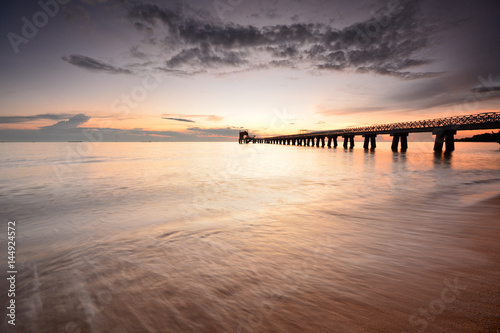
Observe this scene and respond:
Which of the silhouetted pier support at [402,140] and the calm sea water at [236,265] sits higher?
the silhouetted pier support at [402,140]

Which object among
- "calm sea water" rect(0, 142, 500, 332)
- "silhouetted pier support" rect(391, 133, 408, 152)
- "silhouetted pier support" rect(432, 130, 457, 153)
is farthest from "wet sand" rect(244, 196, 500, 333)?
"silhouetted pier support" rect(391, 133, 408, 152)

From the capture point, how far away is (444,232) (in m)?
5.64

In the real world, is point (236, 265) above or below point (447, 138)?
below

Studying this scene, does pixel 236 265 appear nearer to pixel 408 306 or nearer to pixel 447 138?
pixel 408 306

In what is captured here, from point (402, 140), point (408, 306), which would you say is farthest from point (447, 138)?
point (408, 306)

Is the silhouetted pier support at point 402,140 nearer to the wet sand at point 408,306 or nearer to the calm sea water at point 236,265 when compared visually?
the calm sea water at point 236,265

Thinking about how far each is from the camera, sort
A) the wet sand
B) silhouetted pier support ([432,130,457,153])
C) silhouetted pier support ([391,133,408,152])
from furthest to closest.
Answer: silhouetted pier support ([391,133,408,152]) < silhouetted pier support ([432,130,457,153]) < the wet sand

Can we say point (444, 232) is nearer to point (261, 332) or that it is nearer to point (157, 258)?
point (261, 332)

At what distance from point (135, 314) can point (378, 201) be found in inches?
367

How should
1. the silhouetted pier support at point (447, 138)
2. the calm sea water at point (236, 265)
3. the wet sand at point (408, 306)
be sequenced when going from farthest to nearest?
the silhouetted pier support at point (447, 138) < the calm sea water at point (236, 265) < the wet sand at point (408, 306)

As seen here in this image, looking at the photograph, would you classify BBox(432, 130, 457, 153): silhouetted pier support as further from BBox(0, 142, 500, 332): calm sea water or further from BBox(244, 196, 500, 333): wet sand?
BBox(244, 196, 500, 333): wet sand

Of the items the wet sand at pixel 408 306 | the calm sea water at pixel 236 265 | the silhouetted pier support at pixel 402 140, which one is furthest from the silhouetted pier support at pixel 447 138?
the wet sand at pixel 408 306

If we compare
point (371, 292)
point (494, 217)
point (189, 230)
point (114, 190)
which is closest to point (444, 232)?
point (494, 217)

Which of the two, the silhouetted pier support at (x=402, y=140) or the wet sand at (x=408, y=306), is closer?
the wet sand at (x=408, y=306)
